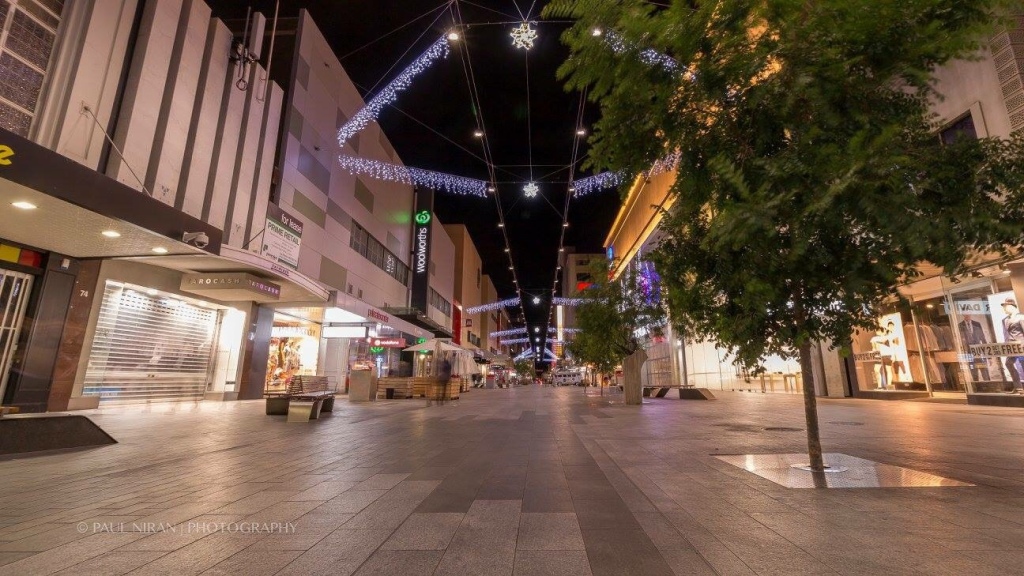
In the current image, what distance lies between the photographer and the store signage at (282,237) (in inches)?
704

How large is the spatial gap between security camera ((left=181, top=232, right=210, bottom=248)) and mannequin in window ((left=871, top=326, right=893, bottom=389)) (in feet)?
85.9

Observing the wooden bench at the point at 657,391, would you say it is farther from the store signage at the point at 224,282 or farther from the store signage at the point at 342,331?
the store signage at the point at 224,282

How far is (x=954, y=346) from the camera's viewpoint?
16.5 meters

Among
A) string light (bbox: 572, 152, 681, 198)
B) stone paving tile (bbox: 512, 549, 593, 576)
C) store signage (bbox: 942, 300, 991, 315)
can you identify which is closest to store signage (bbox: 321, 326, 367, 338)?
string light (bbox: 572, 152, 681, 198)

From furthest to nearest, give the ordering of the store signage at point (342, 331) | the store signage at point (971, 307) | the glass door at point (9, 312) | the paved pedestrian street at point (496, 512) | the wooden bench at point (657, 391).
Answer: the wooden bench at point (657, 391)
the store signage at point (342, 331)
the store signage at point (971, 307)
the glass door at point (9, 312)
the paved pedestrian street at point (496, 512)

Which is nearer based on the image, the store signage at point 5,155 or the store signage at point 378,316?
the store signage at point 5,155

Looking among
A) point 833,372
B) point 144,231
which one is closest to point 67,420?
point 144,231

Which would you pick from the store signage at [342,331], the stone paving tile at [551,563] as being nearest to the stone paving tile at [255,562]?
the stone paving tile at [551,563]

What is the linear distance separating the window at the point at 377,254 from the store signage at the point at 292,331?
316 centimetres

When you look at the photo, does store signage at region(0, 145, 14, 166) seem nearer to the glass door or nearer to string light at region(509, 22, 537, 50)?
the glass door

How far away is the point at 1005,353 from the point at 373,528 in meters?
19.4

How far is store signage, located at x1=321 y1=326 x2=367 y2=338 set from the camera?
24453mm

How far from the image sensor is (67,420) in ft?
22.9

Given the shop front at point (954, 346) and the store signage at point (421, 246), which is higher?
the store signage at point (421, 246)
